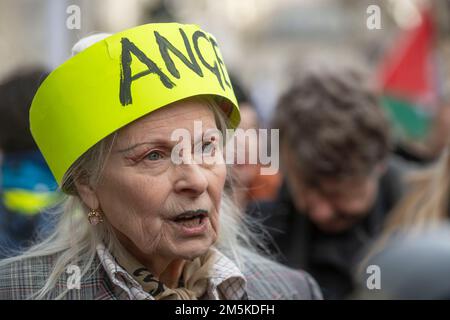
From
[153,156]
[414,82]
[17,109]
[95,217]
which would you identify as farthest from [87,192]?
[414,82]

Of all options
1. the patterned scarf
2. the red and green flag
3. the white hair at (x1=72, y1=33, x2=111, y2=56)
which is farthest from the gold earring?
the red and green flag

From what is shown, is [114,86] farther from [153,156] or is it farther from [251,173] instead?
[251,173]

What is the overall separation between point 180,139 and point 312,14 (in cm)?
5302

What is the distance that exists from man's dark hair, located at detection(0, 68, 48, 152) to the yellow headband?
39 cm

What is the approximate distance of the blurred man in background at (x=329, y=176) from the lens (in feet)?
12.1

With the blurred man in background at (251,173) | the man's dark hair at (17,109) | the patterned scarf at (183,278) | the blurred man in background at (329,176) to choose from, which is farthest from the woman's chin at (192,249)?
the blurred man in background at (329,176)

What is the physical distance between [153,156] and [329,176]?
6.22ft

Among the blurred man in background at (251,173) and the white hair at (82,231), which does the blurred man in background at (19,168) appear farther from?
the blurred man in background at (251,173)

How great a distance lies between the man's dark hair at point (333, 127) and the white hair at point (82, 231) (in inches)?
61.4

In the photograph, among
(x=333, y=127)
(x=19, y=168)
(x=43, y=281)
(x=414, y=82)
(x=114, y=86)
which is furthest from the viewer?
(x=414, y=82)

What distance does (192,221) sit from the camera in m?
1.95

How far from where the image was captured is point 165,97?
1.90m

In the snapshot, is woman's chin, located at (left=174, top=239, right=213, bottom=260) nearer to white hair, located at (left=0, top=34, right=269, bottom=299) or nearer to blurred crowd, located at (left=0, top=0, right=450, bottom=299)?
white hair, located at (left=0, top=34, right=269, bottom=299)

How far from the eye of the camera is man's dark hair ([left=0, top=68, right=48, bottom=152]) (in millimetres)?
2471
